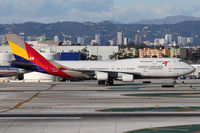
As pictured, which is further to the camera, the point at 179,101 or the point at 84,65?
the point at 84,65

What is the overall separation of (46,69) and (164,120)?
1475 inches

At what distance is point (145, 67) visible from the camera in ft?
206

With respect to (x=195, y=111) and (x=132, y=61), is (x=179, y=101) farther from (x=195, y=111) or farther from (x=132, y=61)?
(x=132, y=61)

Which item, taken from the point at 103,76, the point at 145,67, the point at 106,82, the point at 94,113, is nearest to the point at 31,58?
the point at 103,76

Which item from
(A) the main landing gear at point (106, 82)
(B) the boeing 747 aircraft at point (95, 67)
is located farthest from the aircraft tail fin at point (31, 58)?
(A) the main landing gear at point (106, 82)

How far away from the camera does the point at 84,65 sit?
2504 inches

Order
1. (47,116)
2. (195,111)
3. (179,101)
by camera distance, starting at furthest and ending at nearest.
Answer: (179,101)
(195,111)
(47,116)

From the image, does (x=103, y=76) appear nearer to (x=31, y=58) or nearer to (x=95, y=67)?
(x=95, y=67)

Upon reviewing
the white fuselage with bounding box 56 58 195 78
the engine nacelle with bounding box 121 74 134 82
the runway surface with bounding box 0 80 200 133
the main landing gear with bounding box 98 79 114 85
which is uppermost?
the white fuselage with bounding box 56 58 195 78

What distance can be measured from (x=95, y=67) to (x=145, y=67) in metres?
8.21

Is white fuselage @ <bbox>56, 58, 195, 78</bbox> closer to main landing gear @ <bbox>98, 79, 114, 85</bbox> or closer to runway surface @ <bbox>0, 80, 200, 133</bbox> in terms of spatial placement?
main landing gear @ <bbox>98, 79, 114, 85</bbox>

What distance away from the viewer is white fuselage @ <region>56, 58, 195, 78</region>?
6297 centimetres

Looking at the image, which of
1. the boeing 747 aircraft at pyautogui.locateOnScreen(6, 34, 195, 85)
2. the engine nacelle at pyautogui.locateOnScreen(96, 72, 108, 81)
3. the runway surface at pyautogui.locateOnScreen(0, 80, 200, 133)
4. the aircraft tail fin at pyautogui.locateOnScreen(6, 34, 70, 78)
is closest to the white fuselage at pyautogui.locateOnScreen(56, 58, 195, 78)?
the boeing 747 aircraft at pyautogui.locateOnScreen(6, 34, 195, 85)

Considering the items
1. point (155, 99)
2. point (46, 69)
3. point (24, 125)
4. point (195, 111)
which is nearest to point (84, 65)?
point (46, 69)
